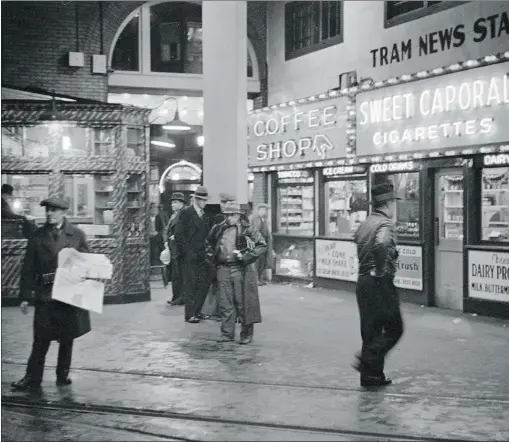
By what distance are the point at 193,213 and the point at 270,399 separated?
5237mm

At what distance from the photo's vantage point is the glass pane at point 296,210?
1727 centimetres

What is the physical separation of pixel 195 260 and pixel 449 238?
4.30 m

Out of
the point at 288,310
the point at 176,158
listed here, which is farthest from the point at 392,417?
the point at 176,158

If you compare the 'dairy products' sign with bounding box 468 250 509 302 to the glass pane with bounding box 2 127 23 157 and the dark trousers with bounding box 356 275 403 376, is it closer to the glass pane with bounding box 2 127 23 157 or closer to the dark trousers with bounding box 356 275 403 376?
the dark trousers with bounding box 356 275 403 376

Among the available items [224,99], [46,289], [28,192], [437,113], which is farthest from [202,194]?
[46,289]

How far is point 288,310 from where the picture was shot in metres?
13.4

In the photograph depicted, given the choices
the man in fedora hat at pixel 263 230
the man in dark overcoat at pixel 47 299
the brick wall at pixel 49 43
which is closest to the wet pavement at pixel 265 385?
the man in dark overcoat at pixel 47 299

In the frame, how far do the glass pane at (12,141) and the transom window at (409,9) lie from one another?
7.00 metres

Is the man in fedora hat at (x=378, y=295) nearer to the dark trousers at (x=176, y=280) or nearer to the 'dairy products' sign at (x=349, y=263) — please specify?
the 'dairy products' sign at (x=349, y=263)

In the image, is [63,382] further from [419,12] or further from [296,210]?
[296,210]

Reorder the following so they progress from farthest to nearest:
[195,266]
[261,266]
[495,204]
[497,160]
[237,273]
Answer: [261,266] → [495,204] → [497,160] → [195,266] → [237,273]

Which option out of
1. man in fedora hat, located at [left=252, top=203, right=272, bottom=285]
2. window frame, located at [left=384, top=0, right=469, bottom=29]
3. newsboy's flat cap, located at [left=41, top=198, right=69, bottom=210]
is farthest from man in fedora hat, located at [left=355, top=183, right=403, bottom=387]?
man in fedora hat, located at [left=252, top=203, right=272, bottom=285]

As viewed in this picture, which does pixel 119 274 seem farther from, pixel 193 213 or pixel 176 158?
pixel 176 158

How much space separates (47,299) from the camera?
774 cm
